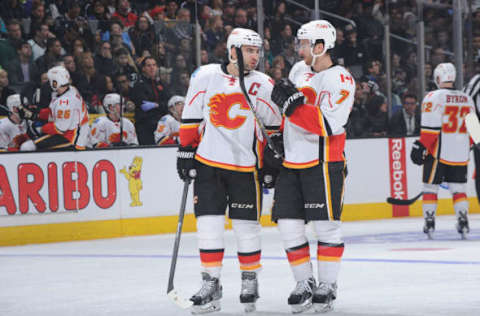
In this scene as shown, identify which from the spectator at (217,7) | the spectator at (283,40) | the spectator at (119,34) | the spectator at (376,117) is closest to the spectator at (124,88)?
the spectator at (119,34)

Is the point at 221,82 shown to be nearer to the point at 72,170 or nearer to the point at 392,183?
the point at 72,170

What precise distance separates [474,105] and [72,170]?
13.1ft

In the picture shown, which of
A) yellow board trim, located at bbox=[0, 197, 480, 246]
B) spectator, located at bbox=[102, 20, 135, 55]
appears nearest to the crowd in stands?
spectator, located at bbox=[102, 20, 135, 55]

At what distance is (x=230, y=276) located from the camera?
260 inches

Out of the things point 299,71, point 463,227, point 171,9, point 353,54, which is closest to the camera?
point 299,71

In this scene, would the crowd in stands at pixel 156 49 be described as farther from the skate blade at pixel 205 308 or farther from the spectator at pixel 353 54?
the skate blade at pixel 205 308

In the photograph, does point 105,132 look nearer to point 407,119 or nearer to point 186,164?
point 407,119

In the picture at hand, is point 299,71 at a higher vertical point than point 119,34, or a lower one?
lower

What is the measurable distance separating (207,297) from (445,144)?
4584 millimetres

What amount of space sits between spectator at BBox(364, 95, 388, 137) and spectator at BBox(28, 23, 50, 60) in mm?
3946

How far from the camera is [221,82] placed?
16.9 ft

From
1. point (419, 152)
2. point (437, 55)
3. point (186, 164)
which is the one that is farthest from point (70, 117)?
point (186, 164)

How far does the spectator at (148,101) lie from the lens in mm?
10469

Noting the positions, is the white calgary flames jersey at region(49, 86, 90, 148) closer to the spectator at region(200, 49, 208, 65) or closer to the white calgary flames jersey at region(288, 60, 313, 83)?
the spectator at region(200, 49, 208, 65)
